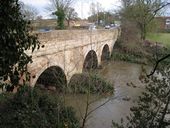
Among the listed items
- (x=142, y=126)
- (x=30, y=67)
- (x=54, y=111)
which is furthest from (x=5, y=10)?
(x=30, y=67)

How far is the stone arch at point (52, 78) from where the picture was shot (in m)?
18.3

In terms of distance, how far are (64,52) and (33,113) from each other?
6.96 m

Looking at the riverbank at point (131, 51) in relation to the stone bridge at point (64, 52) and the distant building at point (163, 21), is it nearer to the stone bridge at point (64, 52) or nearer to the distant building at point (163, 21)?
the distant building at point (163, 21)

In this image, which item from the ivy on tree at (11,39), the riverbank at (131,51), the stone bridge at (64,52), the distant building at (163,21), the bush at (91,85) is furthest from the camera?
the distant building at (163,21)

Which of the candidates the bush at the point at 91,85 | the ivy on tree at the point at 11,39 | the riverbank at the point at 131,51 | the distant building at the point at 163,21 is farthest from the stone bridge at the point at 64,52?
the distant building at the point at 163,21

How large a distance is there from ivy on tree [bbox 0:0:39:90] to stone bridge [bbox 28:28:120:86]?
→ 25.1 feet

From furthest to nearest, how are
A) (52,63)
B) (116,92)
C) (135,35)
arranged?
(135,35), (116,92), (52,63)

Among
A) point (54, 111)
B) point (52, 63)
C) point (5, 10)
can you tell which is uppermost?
point (5, 10)

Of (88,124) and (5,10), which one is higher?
(5,10)

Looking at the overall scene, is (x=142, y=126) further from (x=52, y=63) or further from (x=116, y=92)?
(x=116, y=92)

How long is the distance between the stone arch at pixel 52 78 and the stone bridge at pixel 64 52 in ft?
0.38

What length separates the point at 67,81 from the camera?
18.8 metres

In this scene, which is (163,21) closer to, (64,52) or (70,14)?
→ (70,14)

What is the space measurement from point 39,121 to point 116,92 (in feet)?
30.0
